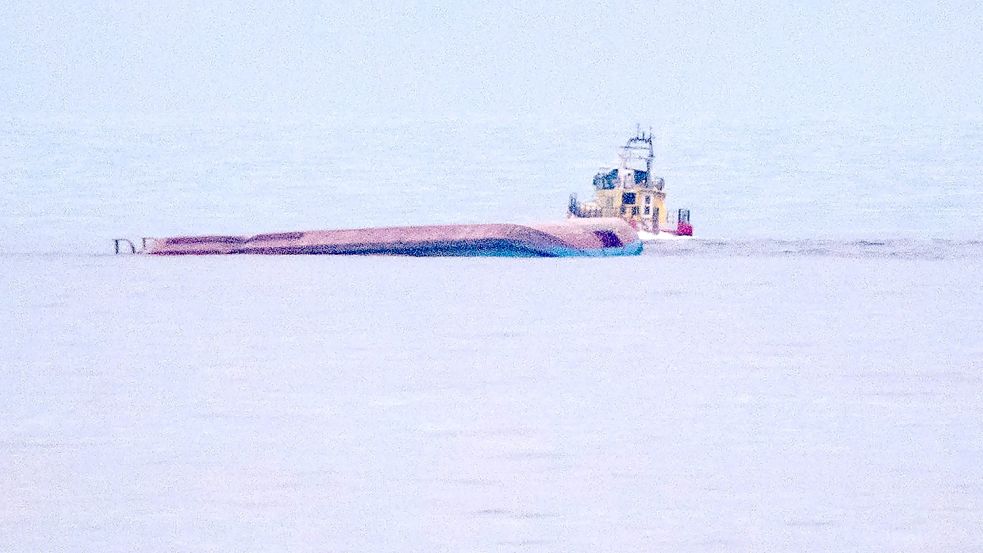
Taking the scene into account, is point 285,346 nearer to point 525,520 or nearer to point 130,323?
point 130,323

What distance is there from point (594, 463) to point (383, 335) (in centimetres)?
1792

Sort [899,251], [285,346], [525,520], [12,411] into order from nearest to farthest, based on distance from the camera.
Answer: [525,520]
[12,411]
[285,346]
[899,251]

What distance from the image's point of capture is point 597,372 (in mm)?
25609

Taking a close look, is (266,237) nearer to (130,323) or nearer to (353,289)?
(353,289)

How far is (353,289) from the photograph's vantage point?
50.8 m

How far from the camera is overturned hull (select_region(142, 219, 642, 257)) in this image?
6919 cm

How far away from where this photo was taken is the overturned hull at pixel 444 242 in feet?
227

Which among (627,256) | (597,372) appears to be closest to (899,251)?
(627,256)

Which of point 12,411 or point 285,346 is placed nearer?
point 12,411

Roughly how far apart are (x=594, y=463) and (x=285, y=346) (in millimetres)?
15463

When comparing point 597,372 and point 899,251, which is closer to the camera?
point 597,372

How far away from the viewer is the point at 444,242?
7025 cm

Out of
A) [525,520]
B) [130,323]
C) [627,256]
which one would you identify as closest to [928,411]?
[525,520]

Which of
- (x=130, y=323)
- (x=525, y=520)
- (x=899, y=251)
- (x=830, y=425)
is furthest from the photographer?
(x=899, y=251)
